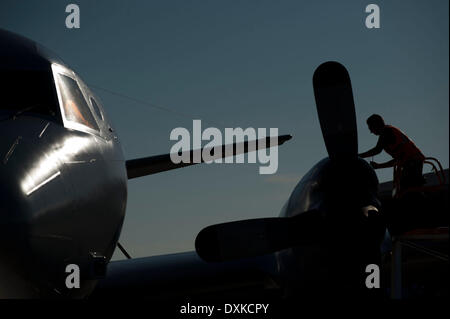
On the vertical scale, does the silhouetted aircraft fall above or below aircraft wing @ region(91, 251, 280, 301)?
above

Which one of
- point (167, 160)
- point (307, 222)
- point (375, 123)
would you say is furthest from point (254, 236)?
point (167, 160)

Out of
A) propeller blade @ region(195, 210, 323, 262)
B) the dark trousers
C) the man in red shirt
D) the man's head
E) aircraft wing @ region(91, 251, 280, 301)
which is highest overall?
the man's head

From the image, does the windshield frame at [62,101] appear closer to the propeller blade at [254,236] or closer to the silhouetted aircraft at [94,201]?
the silhouetted aircraft at [94,201]

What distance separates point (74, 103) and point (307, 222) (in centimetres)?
302

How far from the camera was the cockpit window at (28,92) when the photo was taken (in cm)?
579

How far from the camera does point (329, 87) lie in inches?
265

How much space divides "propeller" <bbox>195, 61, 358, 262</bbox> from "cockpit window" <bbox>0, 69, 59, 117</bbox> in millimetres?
2163

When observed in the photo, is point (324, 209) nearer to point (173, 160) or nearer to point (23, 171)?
point (23, 171)

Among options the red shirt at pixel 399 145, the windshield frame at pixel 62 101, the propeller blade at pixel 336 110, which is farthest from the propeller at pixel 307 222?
the windshield frame at pixel 62 101

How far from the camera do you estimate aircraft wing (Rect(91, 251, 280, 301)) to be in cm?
1027

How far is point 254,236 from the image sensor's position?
656cm

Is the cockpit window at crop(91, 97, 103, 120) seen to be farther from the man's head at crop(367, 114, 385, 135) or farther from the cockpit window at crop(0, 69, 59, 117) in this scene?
the man's head at crop(367, 114, 385, 135)

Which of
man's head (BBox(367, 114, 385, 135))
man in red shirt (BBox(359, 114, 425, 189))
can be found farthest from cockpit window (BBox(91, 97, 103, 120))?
man's head (BBox(367, 114, 385, 135))
